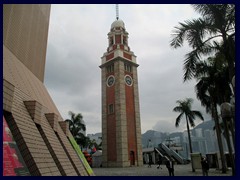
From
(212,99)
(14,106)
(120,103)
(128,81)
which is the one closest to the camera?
(14,106)

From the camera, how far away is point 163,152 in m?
36.3

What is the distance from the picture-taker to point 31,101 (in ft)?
30.1

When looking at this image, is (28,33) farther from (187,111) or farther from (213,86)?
(187,111)

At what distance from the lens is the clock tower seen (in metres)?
29.7

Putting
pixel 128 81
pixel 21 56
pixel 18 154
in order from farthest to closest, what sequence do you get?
1. pixel 128 81
2. pixel 21 56
3. pixel 18 154

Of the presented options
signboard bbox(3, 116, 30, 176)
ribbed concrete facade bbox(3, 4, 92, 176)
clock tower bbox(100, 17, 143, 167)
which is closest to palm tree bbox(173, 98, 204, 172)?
clock tower bbox(100, 17, 143, 167)

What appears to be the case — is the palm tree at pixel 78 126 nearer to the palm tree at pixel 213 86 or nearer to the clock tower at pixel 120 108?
the clock tower at pixel 120 108

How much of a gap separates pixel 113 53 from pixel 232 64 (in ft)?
88.9

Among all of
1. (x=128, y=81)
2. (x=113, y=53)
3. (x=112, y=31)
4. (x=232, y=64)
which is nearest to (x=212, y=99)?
(x=232, y=64)

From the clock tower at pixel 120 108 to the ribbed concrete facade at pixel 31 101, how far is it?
15316 mm

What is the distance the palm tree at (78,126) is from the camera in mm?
37594

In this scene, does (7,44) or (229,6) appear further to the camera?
(7,44)

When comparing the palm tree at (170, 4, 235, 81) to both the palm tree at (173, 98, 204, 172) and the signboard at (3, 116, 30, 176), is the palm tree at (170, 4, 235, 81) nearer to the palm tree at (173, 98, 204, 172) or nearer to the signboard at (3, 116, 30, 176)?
the signboard at (3, 116, 30, 176)

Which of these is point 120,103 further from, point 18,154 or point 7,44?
point 18,154
